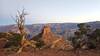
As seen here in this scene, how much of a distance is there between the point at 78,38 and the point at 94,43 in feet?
28.3

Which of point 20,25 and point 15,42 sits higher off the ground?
point 20,25

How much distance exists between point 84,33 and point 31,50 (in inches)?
444

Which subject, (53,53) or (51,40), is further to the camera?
(51,40)

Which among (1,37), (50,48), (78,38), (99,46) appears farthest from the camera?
(1,37)

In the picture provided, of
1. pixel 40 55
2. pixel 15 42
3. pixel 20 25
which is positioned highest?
pixel 20 25

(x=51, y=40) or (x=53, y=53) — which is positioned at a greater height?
(x=51, y=40)

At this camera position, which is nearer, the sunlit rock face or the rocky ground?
the rocky ground

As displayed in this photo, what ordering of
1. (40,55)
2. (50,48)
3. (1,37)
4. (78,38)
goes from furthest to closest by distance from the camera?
(1,37), (50,48), (40,55), (78,38)

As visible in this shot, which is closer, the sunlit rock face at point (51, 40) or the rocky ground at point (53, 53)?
the rocky ground at point (53, 53)

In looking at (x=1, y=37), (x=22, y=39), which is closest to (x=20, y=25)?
(x=22, y=39)

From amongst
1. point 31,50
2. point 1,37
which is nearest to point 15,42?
point 31,50

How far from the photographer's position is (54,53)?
157ft

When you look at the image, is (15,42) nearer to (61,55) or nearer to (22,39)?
(22,39)

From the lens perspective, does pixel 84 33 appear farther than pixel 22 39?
Yes
